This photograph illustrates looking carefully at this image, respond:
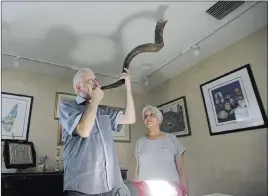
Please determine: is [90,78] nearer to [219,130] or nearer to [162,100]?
[219,130]

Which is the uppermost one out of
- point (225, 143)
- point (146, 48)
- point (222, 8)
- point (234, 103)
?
point (222, 8)

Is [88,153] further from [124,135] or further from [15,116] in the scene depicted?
[124,135]

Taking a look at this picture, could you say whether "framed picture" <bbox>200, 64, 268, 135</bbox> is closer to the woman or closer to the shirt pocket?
the woman

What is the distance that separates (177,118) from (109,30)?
1.20 metres

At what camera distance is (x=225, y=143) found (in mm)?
1915

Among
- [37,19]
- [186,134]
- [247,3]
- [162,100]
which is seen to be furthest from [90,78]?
[162,100]

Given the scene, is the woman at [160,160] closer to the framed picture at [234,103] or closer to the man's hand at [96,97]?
the framed picture at [234,103]

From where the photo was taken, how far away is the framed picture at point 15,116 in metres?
2.02

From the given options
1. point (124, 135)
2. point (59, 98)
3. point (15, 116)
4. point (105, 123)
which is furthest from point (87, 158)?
point (124, 135)

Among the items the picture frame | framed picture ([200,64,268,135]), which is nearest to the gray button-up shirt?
the picture frame

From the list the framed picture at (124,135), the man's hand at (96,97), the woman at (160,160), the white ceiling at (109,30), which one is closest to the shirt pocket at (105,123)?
the man's hand at (96,97)

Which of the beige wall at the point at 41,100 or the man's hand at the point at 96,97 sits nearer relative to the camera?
the man's hand at the point at 96,97

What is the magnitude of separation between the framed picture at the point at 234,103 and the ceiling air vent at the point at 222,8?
46cm

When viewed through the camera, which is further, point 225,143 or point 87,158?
point 225,143
